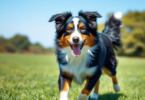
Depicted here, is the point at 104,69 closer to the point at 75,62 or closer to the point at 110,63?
the point at 110,63

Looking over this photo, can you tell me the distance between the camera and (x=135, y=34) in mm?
43656

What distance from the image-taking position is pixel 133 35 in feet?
144

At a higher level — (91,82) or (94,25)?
(94,25)

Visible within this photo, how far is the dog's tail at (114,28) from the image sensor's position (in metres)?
4.90

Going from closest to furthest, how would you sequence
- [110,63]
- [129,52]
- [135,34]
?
1. [110,63]
2. [129,52]
3. [135,34]

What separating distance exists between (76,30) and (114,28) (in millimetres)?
2387

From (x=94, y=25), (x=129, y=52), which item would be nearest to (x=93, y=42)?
(x=94, y=25)

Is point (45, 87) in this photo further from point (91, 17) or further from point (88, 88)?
point (91, 17)

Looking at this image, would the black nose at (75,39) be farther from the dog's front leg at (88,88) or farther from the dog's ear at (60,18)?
the dog's front leg at (88,88)

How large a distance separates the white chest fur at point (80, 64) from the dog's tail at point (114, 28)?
6.46 feet

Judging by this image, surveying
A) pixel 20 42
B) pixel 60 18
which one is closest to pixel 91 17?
pixel 60 18

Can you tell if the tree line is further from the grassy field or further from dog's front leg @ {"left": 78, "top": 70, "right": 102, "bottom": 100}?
dog's front leg @ {"left": 78, "top": 70, "right": 102, "bottom": 100}

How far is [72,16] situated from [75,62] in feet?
2.90

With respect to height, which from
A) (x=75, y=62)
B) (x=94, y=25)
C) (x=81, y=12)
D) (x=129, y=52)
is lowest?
(x=129, y=52)
